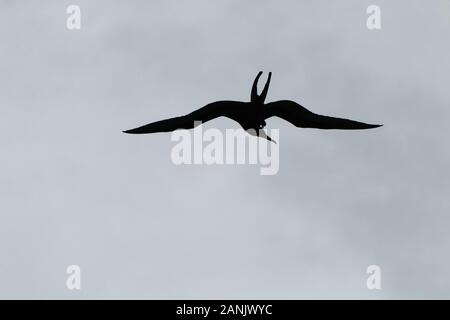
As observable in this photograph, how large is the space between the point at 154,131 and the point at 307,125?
6.08 meters

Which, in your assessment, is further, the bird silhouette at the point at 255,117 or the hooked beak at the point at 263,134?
the hooked beak at the point at 263,134

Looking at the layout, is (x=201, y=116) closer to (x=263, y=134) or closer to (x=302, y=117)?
(x=263, y=134)

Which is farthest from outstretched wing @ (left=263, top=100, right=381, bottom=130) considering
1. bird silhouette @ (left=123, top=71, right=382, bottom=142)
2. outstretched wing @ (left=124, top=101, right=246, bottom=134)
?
outstretched wing @ (left=124, top=101, right=246, bottom=134)

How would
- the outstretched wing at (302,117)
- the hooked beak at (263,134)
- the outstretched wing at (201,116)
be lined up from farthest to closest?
the hooked beak at (263,134) → the outstretched wing at (302,117) → the outstretched wing at (201,116)

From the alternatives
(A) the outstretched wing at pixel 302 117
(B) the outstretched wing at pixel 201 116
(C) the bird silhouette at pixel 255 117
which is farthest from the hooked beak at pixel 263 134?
(B) the outstretched wing at pixel 201 116

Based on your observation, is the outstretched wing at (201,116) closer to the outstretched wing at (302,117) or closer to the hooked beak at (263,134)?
the hooked beak at (263,134)

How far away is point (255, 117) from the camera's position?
35.4 metres

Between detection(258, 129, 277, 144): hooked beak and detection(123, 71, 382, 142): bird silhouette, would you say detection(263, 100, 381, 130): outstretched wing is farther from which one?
detection(258, 129, 277, 144): hooked beak

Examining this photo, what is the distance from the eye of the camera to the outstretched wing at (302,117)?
1404 inches

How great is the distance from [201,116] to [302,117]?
3.95 meters

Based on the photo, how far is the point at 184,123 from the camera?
36.8 m

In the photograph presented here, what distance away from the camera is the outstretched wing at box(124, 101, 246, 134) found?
3547cm

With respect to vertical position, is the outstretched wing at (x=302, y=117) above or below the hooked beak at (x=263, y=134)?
above
